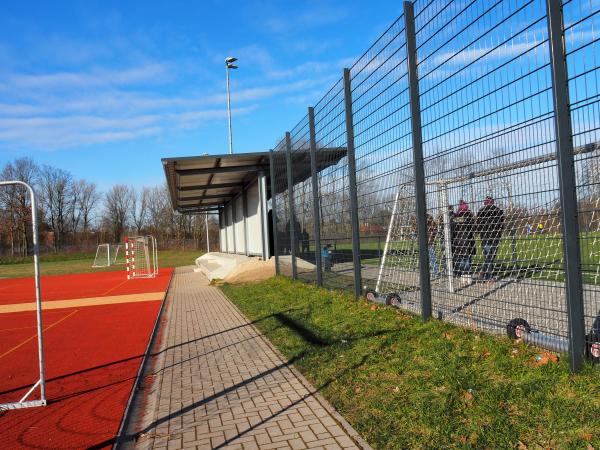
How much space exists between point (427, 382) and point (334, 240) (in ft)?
18.7

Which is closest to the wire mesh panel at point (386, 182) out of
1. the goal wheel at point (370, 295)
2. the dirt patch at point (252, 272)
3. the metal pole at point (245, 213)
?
the goal wheel at point (370, 295)

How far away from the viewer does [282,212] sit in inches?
581

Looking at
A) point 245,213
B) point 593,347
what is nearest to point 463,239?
point 593,347

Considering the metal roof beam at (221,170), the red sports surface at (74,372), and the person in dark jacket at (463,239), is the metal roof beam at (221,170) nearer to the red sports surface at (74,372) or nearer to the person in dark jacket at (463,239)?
the red sports surface at (74,372)

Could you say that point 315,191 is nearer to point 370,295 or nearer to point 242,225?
point 370,295

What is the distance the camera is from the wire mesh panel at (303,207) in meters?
11.5

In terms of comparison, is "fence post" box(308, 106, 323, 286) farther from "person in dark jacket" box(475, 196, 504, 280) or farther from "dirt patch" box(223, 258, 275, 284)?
"person in dark jacket" box(475, 196, 504, 280)

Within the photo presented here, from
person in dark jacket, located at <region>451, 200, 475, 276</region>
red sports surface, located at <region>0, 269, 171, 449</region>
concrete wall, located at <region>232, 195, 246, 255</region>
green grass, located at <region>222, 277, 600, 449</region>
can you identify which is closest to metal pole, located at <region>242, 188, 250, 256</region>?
concrete wall, located at <region>232, 195, 246, 255</region>

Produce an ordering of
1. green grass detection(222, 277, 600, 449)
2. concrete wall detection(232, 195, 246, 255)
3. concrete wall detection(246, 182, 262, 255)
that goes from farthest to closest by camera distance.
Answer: concrete wall detection(232, 195, 246, 255) < concrete wall detection(246, 182, 262, 255) < green grass detection(222, 277, 600, 449)

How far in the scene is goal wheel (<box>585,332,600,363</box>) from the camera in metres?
3.73

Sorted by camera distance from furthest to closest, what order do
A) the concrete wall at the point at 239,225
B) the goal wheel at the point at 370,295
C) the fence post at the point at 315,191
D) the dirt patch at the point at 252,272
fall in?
the concrete wall at the point at 239,225
the dirt patch at the point at 252,272
the fence post at the point at 315,191
the goal wheel at the point at 370,295

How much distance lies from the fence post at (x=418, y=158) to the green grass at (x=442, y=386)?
43 centimetres

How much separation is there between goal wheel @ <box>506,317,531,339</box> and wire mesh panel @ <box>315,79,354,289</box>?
14.2 feet

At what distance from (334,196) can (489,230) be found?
14.7 ft
